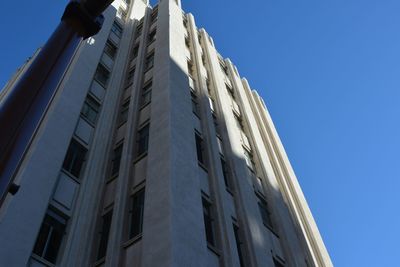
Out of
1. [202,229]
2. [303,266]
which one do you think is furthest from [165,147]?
[303,266]

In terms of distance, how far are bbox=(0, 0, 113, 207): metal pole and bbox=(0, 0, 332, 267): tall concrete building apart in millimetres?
6815

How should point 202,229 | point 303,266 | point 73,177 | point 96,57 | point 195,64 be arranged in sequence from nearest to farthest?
point 202,229 < point 73,177 < point 303,266 < point 96,57 < point 195,64

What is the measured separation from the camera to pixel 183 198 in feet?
39.8

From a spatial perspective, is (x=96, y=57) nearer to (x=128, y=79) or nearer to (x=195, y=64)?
(x=128, y=79)

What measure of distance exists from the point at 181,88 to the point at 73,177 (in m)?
6.32

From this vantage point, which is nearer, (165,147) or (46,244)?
(46,244)

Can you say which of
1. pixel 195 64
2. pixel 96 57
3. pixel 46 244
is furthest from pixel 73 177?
pixel 195 64

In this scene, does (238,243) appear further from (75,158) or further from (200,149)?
(75,158)

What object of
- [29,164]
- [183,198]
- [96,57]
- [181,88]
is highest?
[96,57]

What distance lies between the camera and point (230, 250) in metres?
12.9

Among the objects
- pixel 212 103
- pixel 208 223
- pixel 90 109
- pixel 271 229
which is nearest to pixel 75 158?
pixel 90 109

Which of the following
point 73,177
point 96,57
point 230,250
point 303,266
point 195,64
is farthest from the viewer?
point 195,64

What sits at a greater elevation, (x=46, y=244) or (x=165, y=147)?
(x=165, y=147)

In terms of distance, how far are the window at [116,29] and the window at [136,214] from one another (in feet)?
58.8
